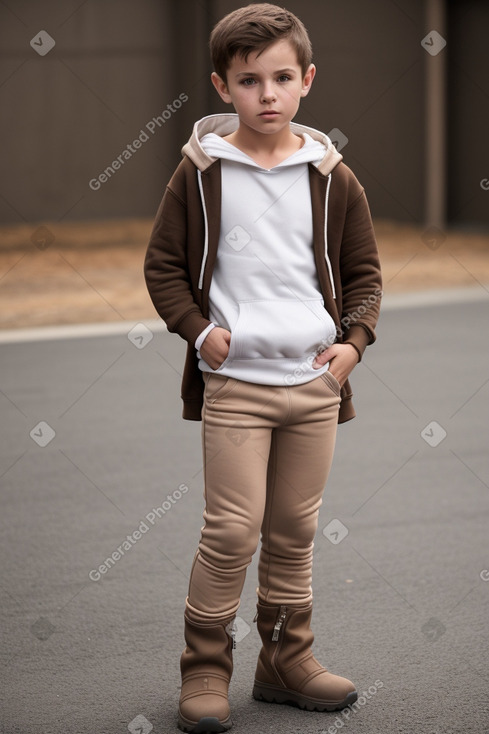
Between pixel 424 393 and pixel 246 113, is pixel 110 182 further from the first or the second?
pixel 246 113

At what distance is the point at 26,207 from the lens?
20516 millimetres

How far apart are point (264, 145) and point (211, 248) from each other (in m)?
0.30

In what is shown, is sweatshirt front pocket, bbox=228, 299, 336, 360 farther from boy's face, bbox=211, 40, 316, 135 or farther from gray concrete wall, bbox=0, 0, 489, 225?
gray concrete wall, bbox=0, 0, 489, 225

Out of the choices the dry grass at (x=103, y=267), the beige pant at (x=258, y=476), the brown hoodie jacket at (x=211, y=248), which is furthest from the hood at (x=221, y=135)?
the dry grass at (x=103, y=267)

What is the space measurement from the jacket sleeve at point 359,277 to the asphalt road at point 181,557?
1.08 metres

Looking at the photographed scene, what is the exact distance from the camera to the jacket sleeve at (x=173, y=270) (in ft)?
9.68

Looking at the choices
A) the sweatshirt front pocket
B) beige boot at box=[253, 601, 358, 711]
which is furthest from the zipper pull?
the sweatshirt front pocket

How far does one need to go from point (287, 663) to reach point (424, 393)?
4.47 metres

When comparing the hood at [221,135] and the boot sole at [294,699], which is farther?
the boot sole at [294,699]

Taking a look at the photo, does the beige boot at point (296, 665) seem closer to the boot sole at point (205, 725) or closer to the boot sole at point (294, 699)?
the boot sole at point (294, 699)

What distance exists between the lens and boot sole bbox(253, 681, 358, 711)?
125 inches

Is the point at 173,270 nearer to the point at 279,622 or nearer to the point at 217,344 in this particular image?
the point at 217,344

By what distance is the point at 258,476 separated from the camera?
9.67ft

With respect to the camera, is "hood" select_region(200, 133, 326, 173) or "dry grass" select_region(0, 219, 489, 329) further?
"dry grass" select_region(0, 219, 489, 329)
